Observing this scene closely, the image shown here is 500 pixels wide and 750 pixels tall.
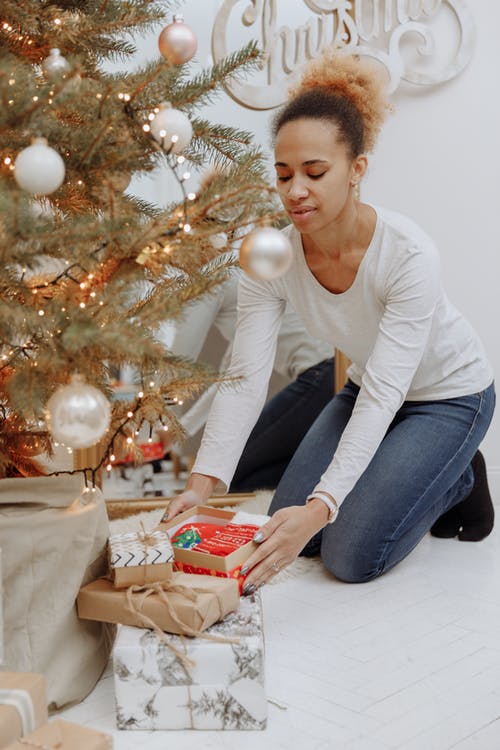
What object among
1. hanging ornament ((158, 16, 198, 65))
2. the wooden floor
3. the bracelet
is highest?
hanging ornament ((158, 16, 198, 65))

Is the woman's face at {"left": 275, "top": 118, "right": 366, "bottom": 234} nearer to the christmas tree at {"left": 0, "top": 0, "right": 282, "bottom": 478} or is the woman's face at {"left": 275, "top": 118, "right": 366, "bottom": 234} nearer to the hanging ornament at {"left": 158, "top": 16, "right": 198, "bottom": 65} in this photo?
the christmas tree at {"left": 0, "top": 0, "right": 282, "bottom": 478}

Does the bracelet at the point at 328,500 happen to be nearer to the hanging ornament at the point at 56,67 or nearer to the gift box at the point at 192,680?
→ the gift box at the point at 192,680

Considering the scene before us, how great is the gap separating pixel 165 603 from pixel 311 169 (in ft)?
2.74

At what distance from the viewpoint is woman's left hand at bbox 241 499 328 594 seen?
1332mm

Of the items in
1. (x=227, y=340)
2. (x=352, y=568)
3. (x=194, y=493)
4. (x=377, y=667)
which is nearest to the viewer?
(x=377, y=667)

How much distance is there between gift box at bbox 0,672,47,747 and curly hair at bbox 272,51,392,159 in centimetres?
109

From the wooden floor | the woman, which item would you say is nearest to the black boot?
the woman

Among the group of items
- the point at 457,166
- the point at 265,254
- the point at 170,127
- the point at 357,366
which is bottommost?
the point at 357,366

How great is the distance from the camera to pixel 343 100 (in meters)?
1.59

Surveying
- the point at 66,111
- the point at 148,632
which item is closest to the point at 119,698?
the point at 148,632

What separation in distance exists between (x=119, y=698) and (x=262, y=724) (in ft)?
0.67

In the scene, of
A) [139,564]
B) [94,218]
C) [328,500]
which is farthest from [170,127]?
[328,500]

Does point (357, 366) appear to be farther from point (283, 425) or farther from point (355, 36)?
point (355, 36)

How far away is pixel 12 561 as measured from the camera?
1.12 metres
